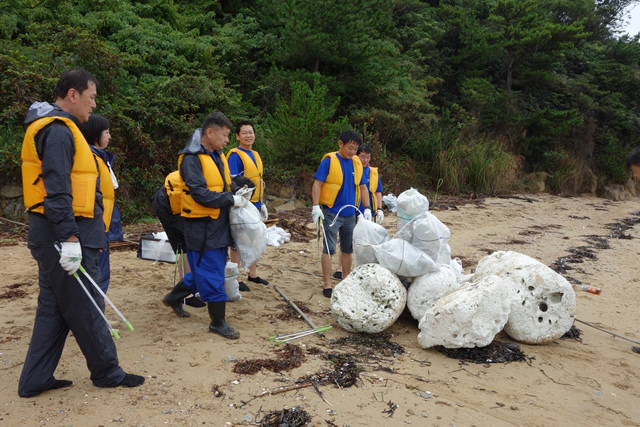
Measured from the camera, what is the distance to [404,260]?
4227 mm

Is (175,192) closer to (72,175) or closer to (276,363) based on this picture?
(72,175)

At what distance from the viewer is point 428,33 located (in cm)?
1852

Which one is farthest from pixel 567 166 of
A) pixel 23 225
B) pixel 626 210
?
pixel 23 225

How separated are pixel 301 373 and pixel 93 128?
2549 mm

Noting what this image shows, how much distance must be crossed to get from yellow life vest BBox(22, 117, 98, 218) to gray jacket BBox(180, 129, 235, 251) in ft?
2.96

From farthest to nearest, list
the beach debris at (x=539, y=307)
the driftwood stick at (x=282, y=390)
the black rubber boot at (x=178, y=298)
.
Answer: the black rubber boot at (x=178, y=298) < the beach debris at (x=539, y=307) < the driftwood stick at (x=282, y=390)

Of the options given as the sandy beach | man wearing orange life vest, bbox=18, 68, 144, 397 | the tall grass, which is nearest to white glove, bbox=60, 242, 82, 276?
man wearing orange life vest, bbox=18, 68, 144, 397

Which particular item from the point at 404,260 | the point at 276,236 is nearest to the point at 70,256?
the point at 404,260

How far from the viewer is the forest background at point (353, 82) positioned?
9211 mm

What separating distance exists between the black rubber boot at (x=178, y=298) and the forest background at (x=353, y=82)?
16.4 feet

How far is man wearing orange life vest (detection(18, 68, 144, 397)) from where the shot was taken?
2.57 meters

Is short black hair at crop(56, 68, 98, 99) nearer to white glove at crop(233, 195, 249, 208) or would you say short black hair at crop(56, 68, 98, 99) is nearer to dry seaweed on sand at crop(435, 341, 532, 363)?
white glove at crop(233, 195, 249, 208)

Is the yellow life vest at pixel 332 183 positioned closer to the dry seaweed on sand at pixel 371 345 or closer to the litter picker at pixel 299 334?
the litter picker at pixel 299 334

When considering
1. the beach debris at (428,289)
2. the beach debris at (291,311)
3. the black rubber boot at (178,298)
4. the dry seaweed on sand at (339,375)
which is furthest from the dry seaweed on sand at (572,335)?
the black rubber boot at (178,298)
